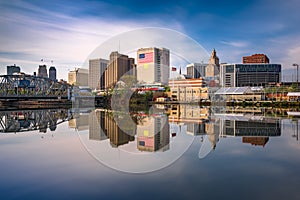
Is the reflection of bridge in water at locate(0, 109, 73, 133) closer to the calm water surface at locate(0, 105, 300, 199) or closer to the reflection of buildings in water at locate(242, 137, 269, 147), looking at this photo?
the calm water surface at locate(0, 105, 300, 199)

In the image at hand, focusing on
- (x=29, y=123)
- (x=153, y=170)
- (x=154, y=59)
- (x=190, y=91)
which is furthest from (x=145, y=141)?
(x=190, y=91)

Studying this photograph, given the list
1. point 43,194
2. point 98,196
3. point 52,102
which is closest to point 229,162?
point 98,196

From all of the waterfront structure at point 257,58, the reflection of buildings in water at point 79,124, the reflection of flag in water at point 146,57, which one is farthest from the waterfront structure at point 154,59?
the waterfront structure at point 257,58

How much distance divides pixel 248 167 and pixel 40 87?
37670mm

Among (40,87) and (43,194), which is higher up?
(40,87)

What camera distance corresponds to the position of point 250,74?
5500 centimetres

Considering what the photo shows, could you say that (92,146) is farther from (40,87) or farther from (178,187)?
(40,87)

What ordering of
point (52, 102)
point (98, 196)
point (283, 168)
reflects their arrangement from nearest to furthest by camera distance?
point (98, 196) < point (283, 168) < point (52, 102)

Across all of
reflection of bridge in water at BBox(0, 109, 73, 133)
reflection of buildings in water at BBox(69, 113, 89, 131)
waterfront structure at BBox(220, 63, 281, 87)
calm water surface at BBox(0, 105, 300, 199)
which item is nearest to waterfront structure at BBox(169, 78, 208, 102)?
waterfront structure at BBox(220, 63, 281, 87)

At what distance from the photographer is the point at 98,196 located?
8.74 feet

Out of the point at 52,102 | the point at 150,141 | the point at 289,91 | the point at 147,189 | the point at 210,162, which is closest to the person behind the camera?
the point at 147,189

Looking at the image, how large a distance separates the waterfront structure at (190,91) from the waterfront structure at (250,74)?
16.5 metres

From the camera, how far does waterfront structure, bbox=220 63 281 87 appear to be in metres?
52.8

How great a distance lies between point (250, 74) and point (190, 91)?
2180cm
